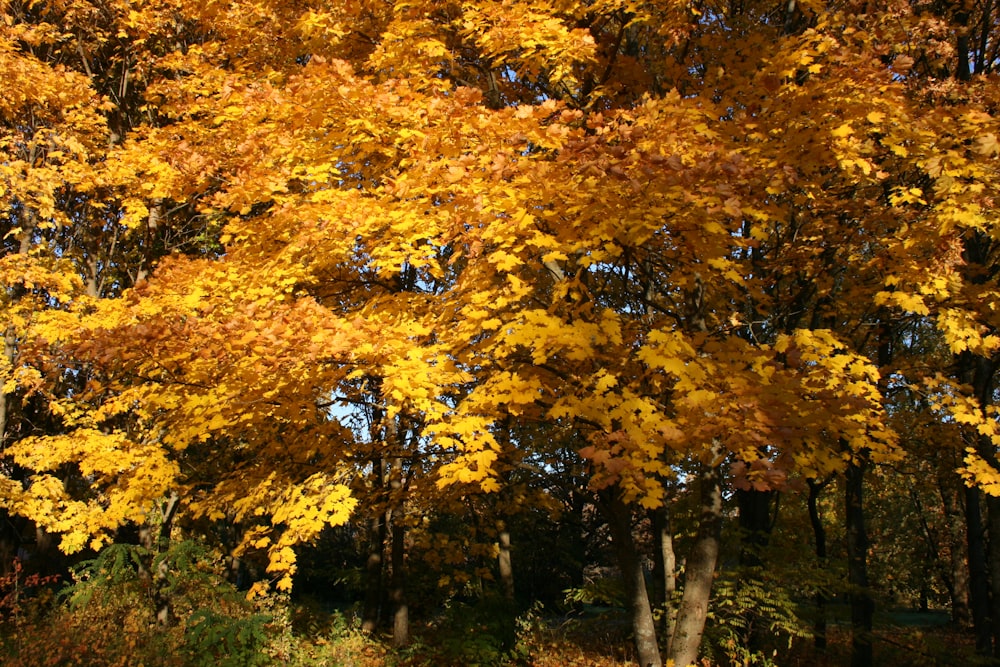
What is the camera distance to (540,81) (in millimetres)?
7812

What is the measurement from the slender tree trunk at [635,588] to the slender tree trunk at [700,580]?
21 centimetres

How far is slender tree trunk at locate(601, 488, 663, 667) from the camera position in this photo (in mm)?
5484

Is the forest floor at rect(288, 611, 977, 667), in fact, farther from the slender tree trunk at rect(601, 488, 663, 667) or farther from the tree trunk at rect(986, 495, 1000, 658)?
the slender tree trunk at rect(601, 488, 663, 667)

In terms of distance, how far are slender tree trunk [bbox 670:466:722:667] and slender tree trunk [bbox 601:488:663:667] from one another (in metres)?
0.21

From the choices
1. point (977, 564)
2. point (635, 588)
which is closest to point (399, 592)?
point (635, 588)

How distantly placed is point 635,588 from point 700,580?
1.99 ft

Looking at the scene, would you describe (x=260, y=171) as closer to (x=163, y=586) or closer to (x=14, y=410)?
(x=163, y=586)

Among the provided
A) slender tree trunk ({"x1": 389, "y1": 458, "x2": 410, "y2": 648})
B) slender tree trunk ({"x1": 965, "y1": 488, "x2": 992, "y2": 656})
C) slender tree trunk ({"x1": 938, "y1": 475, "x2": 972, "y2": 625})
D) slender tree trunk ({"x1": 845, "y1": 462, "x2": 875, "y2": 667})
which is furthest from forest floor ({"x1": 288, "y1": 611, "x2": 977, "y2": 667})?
slender tree trunk ({"x1": 938, "y1": 475, "x2": 972, "y2": 625})

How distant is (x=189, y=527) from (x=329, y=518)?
16720mm

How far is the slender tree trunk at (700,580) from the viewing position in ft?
17.6

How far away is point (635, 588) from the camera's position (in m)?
5.67

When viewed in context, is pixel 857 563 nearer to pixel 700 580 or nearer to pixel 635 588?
pixel 700 580

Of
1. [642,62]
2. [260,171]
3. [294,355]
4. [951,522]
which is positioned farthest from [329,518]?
[951,522]

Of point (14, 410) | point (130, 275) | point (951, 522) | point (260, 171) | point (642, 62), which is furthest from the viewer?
point (951, 522)
